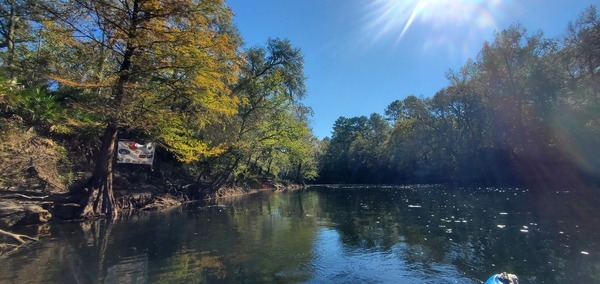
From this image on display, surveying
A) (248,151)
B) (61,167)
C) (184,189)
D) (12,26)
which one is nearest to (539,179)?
(248,151)

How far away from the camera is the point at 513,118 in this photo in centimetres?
4538

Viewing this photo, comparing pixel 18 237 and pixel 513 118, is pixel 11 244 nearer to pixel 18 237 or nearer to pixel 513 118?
pixel 18 237

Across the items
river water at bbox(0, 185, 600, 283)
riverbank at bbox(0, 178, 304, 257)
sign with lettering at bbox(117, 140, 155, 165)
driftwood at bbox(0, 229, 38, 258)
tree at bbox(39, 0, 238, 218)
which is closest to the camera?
river water at bbox(0, 185, 600, 283)

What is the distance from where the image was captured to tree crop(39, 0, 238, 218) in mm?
13703

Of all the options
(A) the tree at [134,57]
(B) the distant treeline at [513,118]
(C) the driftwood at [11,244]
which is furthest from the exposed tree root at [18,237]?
(B) the distant treeline at [513,118]

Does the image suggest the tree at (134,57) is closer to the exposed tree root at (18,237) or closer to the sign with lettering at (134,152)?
the sign with lettering at (134,152)

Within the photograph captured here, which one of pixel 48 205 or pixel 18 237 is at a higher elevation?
pixel 48 205

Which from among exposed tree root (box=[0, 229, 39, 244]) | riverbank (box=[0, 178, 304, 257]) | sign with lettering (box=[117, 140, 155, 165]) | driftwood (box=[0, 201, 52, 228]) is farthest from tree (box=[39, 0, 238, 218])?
exposed tree root (box=[0, 229, 39, 244])

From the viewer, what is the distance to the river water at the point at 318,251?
7.58 metres

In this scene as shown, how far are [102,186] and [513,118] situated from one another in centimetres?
4811

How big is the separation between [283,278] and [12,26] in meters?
25.9

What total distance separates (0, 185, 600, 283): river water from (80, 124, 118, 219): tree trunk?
1610 millimetres

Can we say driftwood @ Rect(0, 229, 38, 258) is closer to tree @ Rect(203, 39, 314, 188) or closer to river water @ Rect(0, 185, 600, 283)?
river water @ Rect(0, 185, 600, 283)

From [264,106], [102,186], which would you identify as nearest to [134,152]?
[102,186]
